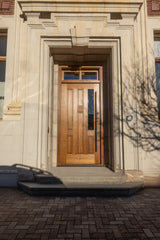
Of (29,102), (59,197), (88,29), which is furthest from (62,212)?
(88,29)

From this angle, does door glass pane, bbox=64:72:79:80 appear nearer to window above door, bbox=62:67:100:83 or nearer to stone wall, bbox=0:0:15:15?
window above door, bbox=62:67:100:83

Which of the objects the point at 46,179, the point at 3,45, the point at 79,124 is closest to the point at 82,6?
the point at 3,45

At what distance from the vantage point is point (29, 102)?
434 cm

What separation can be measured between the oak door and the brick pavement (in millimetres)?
1942

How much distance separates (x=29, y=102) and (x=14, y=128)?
2.80ft

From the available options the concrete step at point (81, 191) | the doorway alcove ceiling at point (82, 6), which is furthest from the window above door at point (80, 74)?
the concrete step at point (81, 191)

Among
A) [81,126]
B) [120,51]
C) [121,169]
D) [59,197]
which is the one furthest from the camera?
[81,126]

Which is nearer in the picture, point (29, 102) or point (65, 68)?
point (29, 102)

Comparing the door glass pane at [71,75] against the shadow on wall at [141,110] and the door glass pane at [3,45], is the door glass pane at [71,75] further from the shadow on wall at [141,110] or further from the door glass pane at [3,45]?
the door glass pane at [3,45]

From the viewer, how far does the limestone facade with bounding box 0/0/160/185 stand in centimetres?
425

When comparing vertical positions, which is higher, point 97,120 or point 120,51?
point 120,51

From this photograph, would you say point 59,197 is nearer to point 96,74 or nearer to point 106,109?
point 106,109

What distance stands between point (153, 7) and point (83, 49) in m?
2.61

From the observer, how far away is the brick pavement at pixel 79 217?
7.25 feet
